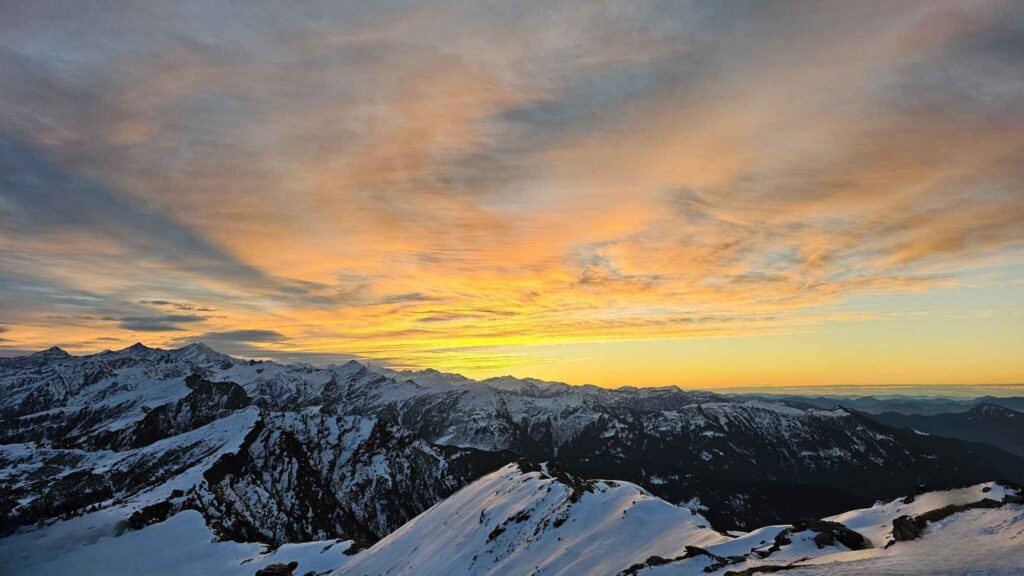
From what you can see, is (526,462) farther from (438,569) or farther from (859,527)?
(859,527)

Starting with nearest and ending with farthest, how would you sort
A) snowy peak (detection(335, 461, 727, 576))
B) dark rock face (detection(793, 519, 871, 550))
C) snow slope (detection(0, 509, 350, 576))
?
dark rock face (detection(793, 519, 871, 550)) < snowy peak (detection(335, 461, 727, 576)) < snow slope (detection(0, 509, 350, 576))

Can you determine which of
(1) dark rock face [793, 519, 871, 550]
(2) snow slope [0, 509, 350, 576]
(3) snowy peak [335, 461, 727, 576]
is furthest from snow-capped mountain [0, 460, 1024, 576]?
(2) snow slope [0, 509, 350, 576]

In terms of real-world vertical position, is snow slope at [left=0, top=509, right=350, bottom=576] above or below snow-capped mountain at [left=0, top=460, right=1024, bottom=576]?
below

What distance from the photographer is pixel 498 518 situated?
6712 centimetres

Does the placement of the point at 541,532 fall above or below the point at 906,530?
below

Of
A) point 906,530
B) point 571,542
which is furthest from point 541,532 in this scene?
point 906,530

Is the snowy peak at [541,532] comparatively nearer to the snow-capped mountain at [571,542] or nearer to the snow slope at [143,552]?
the snow-capped mountain at [571,542]

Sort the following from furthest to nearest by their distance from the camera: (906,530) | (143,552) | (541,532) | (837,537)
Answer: (143,552), (541,532), (837,537), (906,530)

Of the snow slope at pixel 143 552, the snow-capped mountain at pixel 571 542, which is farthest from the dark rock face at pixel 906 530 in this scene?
the snow slope at pixel 143 552

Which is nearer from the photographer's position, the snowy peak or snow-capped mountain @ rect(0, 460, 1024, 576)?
snow-capped mountain @ rect(0, 460, 1024, 576)

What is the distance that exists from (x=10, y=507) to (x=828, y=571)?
204613 mm

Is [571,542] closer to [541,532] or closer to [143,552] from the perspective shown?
[541,532]

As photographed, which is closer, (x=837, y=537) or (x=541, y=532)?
(x=837, y=537)

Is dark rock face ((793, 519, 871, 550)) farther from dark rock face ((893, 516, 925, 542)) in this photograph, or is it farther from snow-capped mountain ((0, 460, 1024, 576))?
dark rock face ((893, 516, 925, 542))
